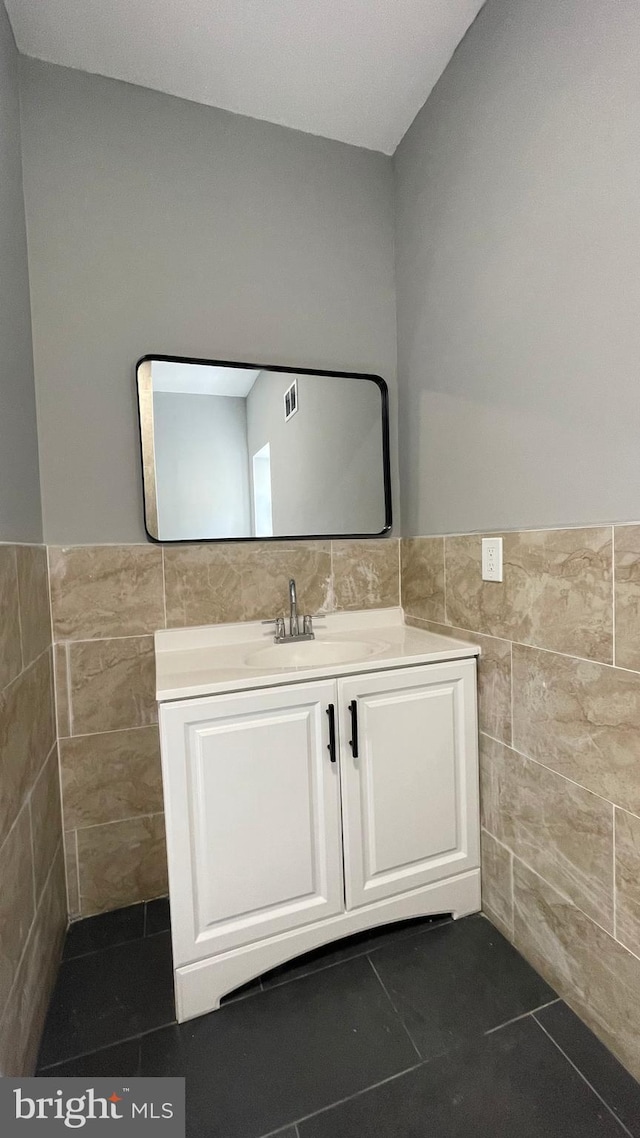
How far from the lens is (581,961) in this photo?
3.68ft

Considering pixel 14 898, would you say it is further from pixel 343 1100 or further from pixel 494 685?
pixel 494 685

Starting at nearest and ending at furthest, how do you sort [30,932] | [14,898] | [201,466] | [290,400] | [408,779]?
[14,898] → [30,932] → [408,779] → [201,466] → [290,400]

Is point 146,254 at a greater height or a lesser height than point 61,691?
greater

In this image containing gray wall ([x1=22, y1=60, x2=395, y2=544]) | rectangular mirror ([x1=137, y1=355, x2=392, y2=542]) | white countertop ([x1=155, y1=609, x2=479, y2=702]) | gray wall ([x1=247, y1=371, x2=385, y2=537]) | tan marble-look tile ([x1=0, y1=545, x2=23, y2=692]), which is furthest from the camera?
gray wall ([x1=247, y1=371, x2=385, y2=537])

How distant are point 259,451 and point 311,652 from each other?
0.72 metres

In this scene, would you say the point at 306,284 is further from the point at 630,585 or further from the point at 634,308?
the point at 630,585

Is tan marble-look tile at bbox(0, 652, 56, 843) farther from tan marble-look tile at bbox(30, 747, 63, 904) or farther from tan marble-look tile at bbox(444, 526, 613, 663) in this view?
tan marble-look tile at bbox(444, 526, 613, 663)

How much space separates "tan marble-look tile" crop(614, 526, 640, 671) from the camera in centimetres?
96

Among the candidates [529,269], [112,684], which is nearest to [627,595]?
[529,269]

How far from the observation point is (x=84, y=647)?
1485mm

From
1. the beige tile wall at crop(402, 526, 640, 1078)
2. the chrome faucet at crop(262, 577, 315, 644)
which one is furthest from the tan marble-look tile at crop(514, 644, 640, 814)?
the chrome faucet at crop(262, 577, 315, 644)

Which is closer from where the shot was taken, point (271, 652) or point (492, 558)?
point (492, 558)

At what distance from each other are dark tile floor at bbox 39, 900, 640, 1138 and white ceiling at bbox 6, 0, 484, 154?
8.56ft

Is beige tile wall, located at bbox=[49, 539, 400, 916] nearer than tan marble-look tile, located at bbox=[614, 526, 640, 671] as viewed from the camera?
No
